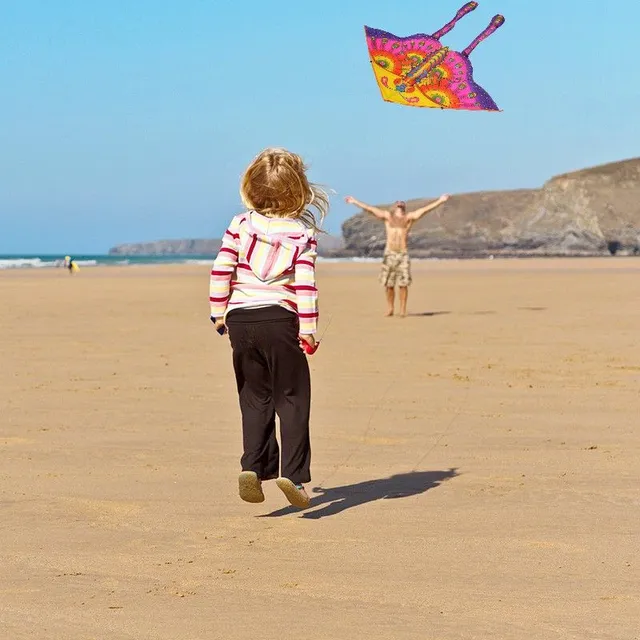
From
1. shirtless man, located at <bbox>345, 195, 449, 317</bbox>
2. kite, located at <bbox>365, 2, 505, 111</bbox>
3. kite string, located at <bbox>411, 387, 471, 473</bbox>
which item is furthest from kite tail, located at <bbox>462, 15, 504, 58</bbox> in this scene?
shirtless man, located at <bbox>345, 195, 449, 317</bbox>

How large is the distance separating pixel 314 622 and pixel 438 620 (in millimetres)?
364

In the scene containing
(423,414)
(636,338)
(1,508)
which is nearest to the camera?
(1,508)

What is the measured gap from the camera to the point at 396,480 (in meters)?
5.47

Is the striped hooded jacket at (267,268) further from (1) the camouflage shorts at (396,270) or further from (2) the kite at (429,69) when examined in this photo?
(1) the camouflage shorts at (396,270)

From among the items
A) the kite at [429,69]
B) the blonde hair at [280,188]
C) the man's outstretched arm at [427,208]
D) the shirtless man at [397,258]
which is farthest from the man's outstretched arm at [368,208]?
the blonde hair at [280,188]

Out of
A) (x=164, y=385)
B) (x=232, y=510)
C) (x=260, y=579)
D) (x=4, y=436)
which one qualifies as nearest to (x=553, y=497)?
(x=232, y=510)

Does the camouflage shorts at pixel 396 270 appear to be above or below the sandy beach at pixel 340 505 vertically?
above

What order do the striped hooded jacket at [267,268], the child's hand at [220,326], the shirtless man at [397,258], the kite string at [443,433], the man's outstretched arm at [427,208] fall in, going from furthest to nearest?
1. the shirtless man at [397,258]
2. the man's outstretched arm at [427,208]
3. the kite string at [443,433]
4. the child's hand at [220,326]
5. the striped hooded jacket at [267,268]

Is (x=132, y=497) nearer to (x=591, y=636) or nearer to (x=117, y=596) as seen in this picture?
(x=117, y=596)

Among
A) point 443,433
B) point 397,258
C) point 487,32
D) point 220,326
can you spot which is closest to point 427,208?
point 397,258

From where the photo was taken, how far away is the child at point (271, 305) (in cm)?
468

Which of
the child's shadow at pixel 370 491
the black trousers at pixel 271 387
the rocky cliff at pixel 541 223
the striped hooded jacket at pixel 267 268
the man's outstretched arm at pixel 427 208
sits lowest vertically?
the child's shadow at pixel 370 491

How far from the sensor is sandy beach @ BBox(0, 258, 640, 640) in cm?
339

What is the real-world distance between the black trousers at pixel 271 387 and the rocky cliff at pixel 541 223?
97502 mm
